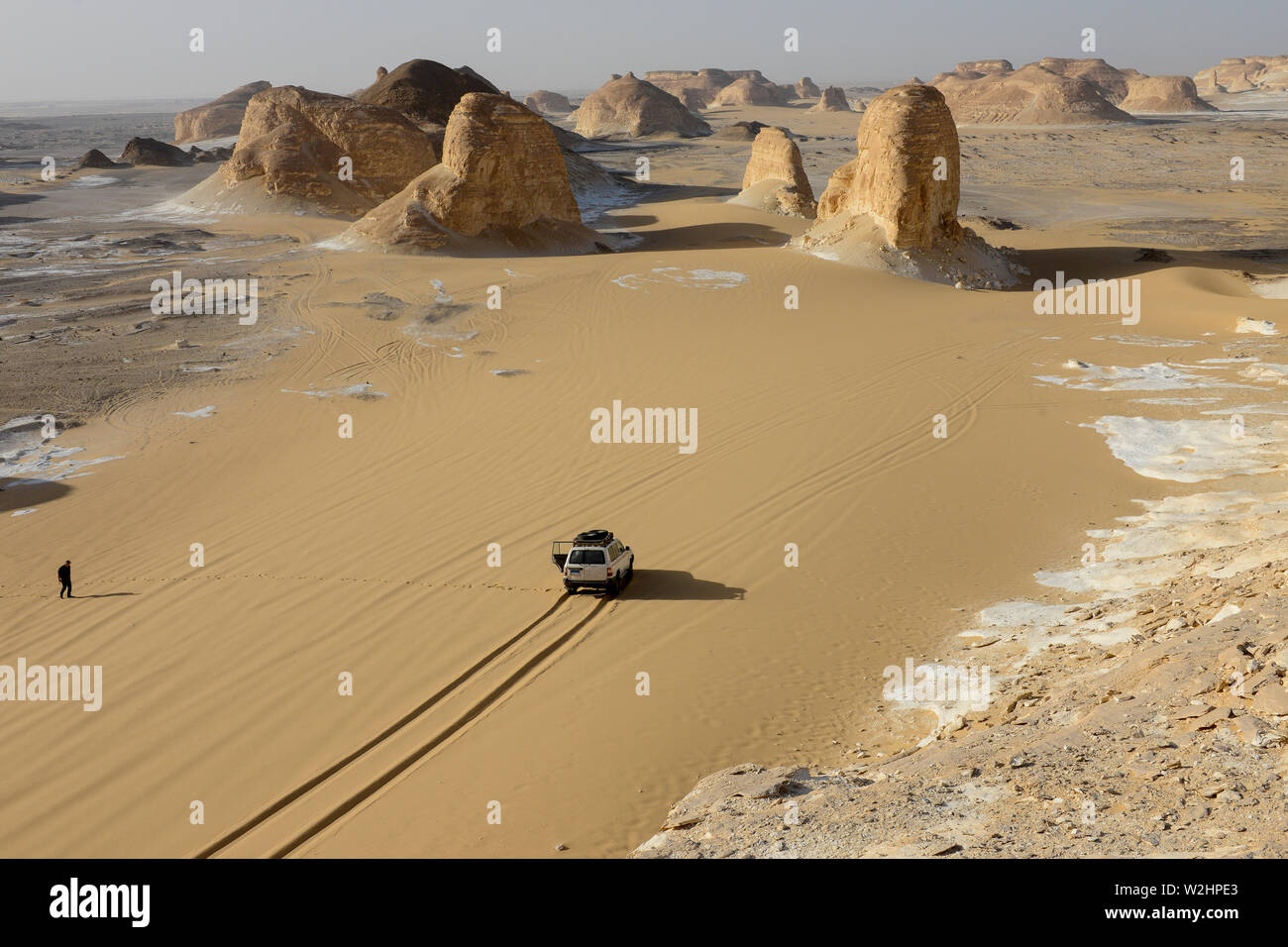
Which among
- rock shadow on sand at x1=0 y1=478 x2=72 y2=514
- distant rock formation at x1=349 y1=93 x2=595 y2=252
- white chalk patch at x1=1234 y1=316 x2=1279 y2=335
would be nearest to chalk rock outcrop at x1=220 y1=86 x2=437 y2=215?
distant rock formation at x1=349 y1=93 x2=595 y2=252

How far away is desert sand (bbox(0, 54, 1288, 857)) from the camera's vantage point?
8.78 m

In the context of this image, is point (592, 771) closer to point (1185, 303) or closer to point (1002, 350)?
point (1002, 350)

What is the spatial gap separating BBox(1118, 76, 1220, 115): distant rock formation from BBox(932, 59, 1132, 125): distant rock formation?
17601 mm

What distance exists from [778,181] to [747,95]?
357ft

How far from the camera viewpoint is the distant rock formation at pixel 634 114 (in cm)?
9131

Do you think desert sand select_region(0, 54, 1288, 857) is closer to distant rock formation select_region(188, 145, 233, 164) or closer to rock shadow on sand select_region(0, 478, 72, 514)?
rock shadow on sand select_region(0, 478, 72, 514)

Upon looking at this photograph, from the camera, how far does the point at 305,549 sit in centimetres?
1370

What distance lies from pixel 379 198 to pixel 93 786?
119ft

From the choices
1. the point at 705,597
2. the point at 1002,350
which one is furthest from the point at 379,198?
the point at 705,597

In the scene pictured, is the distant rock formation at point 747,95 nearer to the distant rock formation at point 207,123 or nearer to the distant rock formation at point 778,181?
the distant rock formation at point 207,123

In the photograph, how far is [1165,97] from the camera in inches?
4190

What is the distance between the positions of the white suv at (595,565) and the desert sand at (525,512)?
1.12 ft

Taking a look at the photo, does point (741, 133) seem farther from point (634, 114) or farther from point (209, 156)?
point (209, 156)

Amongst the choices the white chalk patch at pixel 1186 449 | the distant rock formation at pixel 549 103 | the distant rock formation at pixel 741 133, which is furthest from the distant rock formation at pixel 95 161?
the distant rock formation at pixel 549 103
